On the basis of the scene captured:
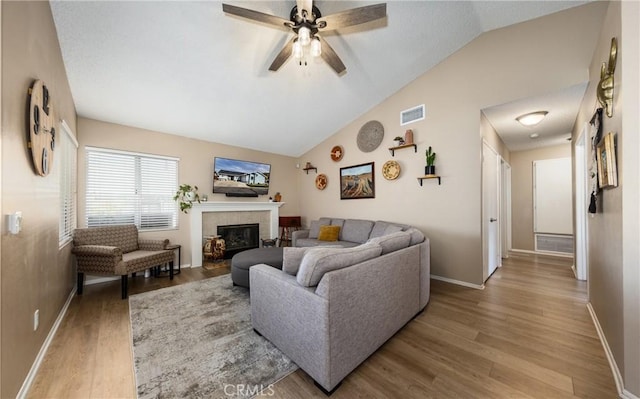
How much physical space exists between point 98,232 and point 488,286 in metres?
5.66

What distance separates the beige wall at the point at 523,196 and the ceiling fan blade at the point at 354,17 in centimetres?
540

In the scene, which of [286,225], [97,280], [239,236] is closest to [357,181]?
[286,225]

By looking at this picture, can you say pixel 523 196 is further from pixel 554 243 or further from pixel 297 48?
pixel 297 48

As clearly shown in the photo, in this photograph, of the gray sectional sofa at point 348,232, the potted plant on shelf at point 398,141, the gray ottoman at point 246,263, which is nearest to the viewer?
the gray ottoman at point 246,263

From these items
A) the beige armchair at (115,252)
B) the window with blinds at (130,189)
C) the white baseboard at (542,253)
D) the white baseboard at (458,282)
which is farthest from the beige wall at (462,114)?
the window with blinds at (130,189)

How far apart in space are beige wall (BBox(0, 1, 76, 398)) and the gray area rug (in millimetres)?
634

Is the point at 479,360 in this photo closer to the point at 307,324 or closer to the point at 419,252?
the point at 419,252

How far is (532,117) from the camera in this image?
129 inches

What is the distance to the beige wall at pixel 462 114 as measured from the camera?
2.63 metres

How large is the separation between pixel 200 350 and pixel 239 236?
→ 340 centimetres

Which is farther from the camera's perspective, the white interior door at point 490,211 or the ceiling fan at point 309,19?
the white interior door at point 490,211

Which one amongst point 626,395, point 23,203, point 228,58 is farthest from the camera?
point 228,58

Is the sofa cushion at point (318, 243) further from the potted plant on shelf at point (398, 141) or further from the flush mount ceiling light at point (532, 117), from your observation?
the flush mount ceiling light at point (532, 117)

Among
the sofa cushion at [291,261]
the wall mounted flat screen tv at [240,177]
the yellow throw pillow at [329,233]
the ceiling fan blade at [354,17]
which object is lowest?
the yellow throw pillow at [329,233]
